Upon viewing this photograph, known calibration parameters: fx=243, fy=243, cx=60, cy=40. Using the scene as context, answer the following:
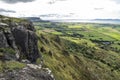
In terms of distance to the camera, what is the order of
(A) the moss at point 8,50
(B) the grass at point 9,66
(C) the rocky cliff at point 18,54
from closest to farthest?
(C) the rocky cliff at point 18,54 → (B) the grass at point 9,66 → (A) the moss at point 8,50

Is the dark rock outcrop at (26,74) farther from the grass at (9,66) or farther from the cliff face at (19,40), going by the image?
the cliff face at (19,40)

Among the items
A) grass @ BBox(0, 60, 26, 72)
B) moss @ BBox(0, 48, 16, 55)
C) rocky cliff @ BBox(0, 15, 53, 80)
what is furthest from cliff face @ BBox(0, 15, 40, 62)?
grass @ BBox(0, 60, 26, 72)

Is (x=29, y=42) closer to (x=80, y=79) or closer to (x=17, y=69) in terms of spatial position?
(x=17, y=69)

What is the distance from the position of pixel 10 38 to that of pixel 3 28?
5.02 metres

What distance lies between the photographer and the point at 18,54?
7950 centimetres

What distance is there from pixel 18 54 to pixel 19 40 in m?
7.92

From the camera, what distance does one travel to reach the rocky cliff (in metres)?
57.8

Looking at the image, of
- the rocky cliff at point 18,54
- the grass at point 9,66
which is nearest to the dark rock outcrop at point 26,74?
the rocky cliff at point 18,54

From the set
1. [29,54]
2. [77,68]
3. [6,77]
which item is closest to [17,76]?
[6,77]

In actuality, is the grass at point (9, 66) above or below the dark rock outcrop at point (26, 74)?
above

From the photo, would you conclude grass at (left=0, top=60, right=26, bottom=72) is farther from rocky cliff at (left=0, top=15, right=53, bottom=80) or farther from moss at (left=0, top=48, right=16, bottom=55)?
moss at (left=0, top=48, right=16, bottom=55)

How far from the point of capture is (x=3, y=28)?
3265 inches

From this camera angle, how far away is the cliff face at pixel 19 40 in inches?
3118

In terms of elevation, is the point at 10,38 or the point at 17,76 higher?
the point at 10,38
